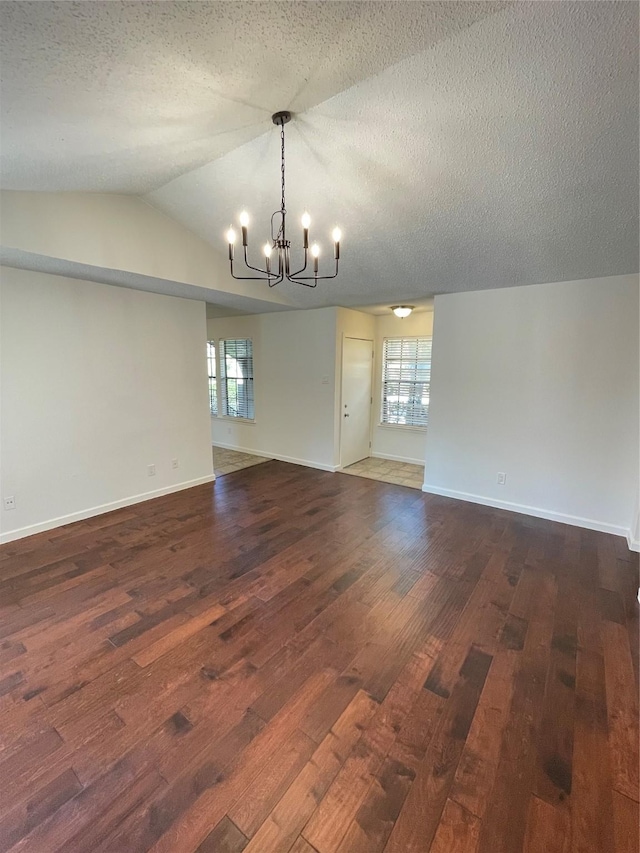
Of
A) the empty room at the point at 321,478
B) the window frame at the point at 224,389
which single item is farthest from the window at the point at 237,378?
the empty room at the point at 321,478

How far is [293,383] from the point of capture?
5.84 metres

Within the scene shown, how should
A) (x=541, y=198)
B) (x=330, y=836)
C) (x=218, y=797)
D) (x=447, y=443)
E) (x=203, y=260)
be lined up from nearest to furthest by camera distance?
(x=330, y=836)
(x=218, y=797)
(x=541, y=198)
(x=203, y=260)
(x=447, y=443)

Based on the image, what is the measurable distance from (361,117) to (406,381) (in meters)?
4.30

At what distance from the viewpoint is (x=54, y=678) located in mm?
1877

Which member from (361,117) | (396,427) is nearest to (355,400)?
(396,427)

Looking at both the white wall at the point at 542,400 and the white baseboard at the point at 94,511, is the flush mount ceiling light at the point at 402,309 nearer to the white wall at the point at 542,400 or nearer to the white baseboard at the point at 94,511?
the white wall at the point at 542,400

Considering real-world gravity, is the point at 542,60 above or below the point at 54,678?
above

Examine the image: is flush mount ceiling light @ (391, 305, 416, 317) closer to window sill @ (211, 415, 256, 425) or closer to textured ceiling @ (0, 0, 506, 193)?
window sill @ (211, 415, 256, 425)

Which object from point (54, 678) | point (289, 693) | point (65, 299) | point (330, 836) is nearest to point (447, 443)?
point (289, 693)

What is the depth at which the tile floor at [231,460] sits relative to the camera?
571 centimetres

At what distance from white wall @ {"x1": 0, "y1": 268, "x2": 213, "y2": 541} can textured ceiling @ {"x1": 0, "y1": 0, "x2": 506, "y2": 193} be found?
1.54 m

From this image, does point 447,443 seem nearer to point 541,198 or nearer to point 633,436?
point 633,436

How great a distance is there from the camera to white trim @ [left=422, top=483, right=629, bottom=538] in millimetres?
3629

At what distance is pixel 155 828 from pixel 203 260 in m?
4.24
